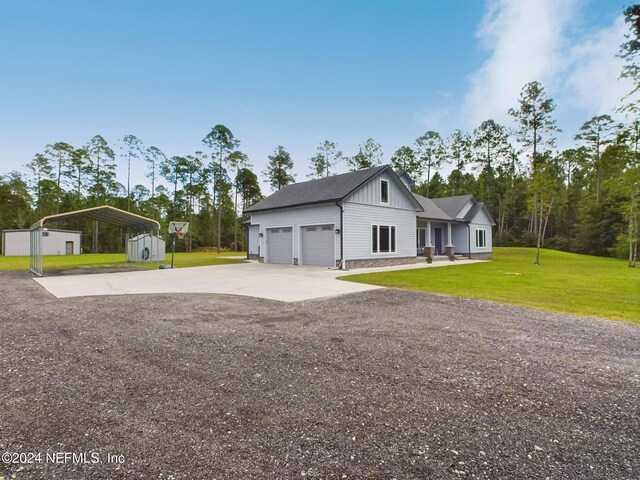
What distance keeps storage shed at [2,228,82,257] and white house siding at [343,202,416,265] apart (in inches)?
1192

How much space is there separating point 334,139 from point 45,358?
42354mm

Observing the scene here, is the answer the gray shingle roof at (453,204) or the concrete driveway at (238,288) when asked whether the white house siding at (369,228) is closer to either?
the concrete driveway at (238,288)

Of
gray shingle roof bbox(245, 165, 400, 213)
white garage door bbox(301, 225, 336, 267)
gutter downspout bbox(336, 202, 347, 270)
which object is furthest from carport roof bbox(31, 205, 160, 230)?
gutter downspout bbox(336, 202, 347, 270)

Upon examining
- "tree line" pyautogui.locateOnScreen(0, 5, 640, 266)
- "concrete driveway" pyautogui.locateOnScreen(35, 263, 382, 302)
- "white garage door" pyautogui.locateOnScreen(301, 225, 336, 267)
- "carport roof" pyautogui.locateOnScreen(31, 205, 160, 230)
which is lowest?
"concrete driveway" pyautogui.locateOnScreen(35, 263, 382, 302)

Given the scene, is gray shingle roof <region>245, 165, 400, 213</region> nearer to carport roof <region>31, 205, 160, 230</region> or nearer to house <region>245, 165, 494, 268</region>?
house <region>245, 165, 494, 268</region>

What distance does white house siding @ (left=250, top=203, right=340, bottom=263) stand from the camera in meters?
15.7

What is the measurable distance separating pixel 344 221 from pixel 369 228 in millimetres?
1857

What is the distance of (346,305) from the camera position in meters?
7.00

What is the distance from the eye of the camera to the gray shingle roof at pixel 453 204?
2388 centimetres

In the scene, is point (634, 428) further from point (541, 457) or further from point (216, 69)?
point (216, 69)

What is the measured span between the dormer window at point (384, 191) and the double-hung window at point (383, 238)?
1.47 metres

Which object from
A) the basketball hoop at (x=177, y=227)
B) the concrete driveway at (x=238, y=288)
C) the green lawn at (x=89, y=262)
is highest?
the basketball hoop at (x=177, y=227)

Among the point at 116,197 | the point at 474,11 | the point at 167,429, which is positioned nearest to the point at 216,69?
the point at 474,11

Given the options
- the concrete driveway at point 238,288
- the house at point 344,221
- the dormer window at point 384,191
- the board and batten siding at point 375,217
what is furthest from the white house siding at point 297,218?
the concrete driveway at point 238,288
